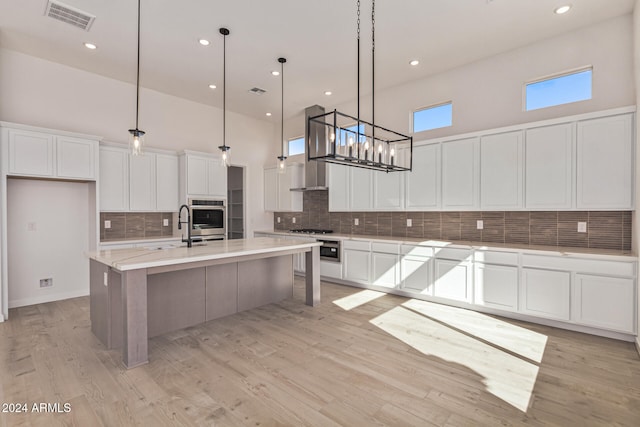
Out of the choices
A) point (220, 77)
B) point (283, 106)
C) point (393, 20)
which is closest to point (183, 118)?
point (220, 77)

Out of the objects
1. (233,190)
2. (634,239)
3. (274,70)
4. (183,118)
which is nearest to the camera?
(634,239)

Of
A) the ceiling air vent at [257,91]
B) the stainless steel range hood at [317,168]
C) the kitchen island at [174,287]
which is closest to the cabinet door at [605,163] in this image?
the kitchen island at [174,287]

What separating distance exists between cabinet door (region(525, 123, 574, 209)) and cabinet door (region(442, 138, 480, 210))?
0.61 metres

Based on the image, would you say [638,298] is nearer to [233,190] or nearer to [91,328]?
[91,328]

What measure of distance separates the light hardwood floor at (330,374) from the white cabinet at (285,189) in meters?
3.40

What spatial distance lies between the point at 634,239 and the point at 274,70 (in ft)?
16.3

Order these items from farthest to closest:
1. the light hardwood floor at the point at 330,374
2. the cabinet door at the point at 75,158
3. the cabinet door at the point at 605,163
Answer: the cabinet door at the point at 75,158
the cabinet door at the point at 605,163
the light hardwood floor at the point at 330,374

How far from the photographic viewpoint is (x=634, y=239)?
3.31 meters

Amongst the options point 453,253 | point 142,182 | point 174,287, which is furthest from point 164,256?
point 453,253

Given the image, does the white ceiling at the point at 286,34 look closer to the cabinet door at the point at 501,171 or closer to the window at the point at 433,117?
the window at the point at 433,117

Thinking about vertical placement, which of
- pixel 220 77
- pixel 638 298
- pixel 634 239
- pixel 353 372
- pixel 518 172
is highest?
pixel 220 77

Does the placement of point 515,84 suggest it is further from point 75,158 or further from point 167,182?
point 75,158

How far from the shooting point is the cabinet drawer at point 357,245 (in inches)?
202

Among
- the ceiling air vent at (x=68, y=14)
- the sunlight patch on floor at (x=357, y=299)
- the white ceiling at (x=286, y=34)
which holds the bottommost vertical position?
the sunlight patch on floor at (x=357, y=299)
